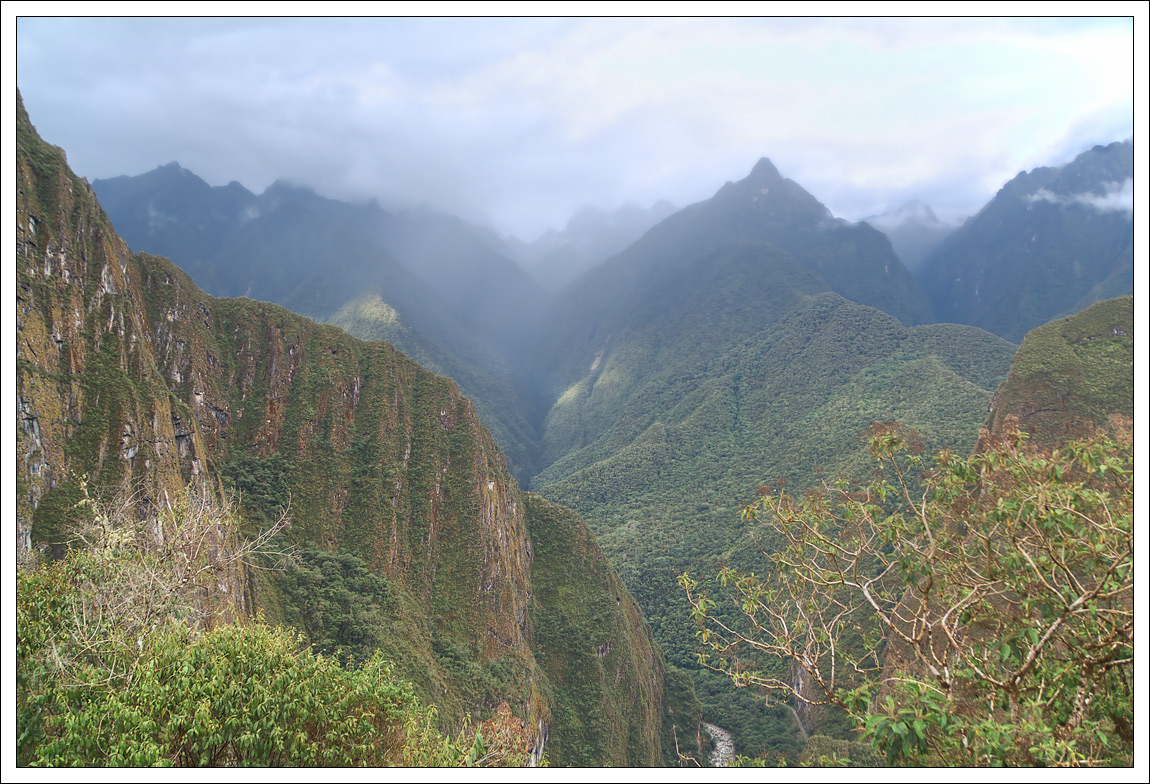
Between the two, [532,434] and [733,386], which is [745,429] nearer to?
[733,386]

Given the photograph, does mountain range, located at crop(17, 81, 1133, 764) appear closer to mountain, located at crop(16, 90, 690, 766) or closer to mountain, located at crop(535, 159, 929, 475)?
mountain, located at crop(16, 90, 690, 766)

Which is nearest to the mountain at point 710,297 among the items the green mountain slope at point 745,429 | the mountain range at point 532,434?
the mountain range at point 532,434

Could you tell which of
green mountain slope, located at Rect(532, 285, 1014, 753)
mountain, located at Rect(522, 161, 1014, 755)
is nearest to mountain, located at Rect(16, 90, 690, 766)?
mountain, located at Rect(522, 161, 1014, 755)

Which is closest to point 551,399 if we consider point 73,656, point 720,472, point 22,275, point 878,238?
point 720,472

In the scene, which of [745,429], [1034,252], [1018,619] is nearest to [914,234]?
[1034,252]

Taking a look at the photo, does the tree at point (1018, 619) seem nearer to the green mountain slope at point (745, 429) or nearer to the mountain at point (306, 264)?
the green mountain slope at point (745, 429)
